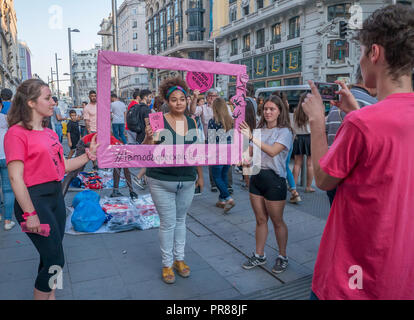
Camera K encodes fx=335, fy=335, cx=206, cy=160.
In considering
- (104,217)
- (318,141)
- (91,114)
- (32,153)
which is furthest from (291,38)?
(318,141)

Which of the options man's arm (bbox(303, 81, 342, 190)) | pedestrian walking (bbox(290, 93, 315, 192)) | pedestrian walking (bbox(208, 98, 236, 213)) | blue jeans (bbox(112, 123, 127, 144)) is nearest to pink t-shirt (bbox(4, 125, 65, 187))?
man's arm (bbox(303, 81, 342, 190))

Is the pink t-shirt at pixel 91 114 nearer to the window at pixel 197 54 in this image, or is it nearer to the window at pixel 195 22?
the window at pixel 197 54

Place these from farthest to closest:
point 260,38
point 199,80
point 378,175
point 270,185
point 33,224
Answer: point 260,38
point 199,80
point 270,185
point 33,224
point 378,175

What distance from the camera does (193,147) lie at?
3.39 metres

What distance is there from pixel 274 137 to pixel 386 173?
2.23 m

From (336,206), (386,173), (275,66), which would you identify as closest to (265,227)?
(336,206)

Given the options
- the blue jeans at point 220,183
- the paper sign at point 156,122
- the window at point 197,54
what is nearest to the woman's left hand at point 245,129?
the paper sign at point 156,122

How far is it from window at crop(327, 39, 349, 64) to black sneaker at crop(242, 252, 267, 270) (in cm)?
2244

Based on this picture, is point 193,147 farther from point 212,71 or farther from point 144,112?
point 144,112

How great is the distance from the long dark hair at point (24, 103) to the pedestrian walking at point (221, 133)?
6.94 feet

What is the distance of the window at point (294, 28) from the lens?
2591 centimetres

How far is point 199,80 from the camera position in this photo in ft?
12.0

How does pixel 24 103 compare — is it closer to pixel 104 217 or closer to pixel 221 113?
pixel 104 217

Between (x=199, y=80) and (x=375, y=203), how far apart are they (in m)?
2.67
